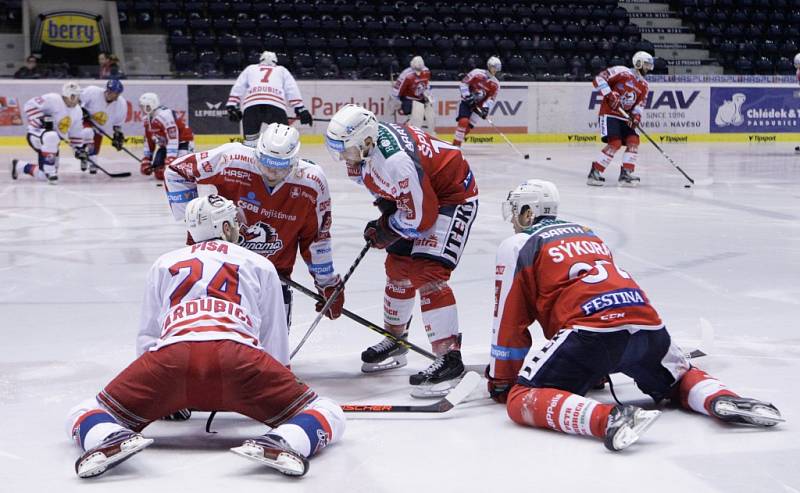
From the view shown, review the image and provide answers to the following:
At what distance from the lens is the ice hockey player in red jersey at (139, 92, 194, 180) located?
1066 cm

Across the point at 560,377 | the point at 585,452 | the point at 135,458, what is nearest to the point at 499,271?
the point at 560,377

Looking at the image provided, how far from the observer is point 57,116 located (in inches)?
429

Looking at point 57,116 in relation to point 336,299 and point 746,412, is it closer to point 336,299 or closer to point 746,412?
point 336,299

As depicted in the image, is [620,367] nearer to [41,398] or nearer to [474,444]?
[474,444]

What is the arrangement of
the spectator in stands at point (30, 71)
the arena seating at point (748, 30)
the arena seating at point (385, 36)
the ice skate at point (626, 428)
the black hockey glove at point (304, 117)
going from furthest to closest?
the arena seating at point (748, 30) → the arena seating at point (385, 36) → the spectator in stands at point (30, 71) → the black hockey glove at point (304, 117) → the ice skate at point (626, 428)

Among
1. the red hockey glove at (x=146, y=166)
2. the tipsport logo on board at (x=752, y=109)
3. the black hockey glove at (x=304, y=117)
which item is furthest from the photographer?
the tipsport logo on board at (x=752, y=109)

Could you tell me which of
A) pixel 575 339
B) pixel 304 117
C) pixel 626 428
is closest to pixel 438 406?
pixel 575 339

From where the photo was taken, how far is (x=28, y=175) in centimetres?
1130

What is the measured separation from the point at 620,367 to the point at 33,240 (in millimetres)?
Result: 5084

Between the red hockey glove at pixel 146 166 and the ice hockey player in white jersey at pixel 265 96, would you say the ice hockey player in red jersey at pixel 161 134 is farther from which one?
the ice hockey player in white jersey at pixel 265 96

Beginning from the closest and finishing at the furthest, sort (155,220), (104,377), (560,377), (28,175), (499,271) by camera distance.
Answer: (560,377) → (499,271) → (104,377) → (155,220) → (28,175)

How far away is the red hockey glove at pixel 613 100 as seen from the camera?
10680 millimetres

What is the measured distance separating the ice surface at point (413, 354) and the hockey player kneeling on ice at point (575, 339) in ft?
0.24

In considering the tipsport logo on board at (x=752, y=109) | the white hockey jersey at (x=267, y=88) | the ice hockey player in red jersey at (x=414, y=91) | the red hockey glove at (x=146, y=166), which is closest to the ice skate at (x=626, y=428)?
the white hockey jersey at (x=267, y=88)
